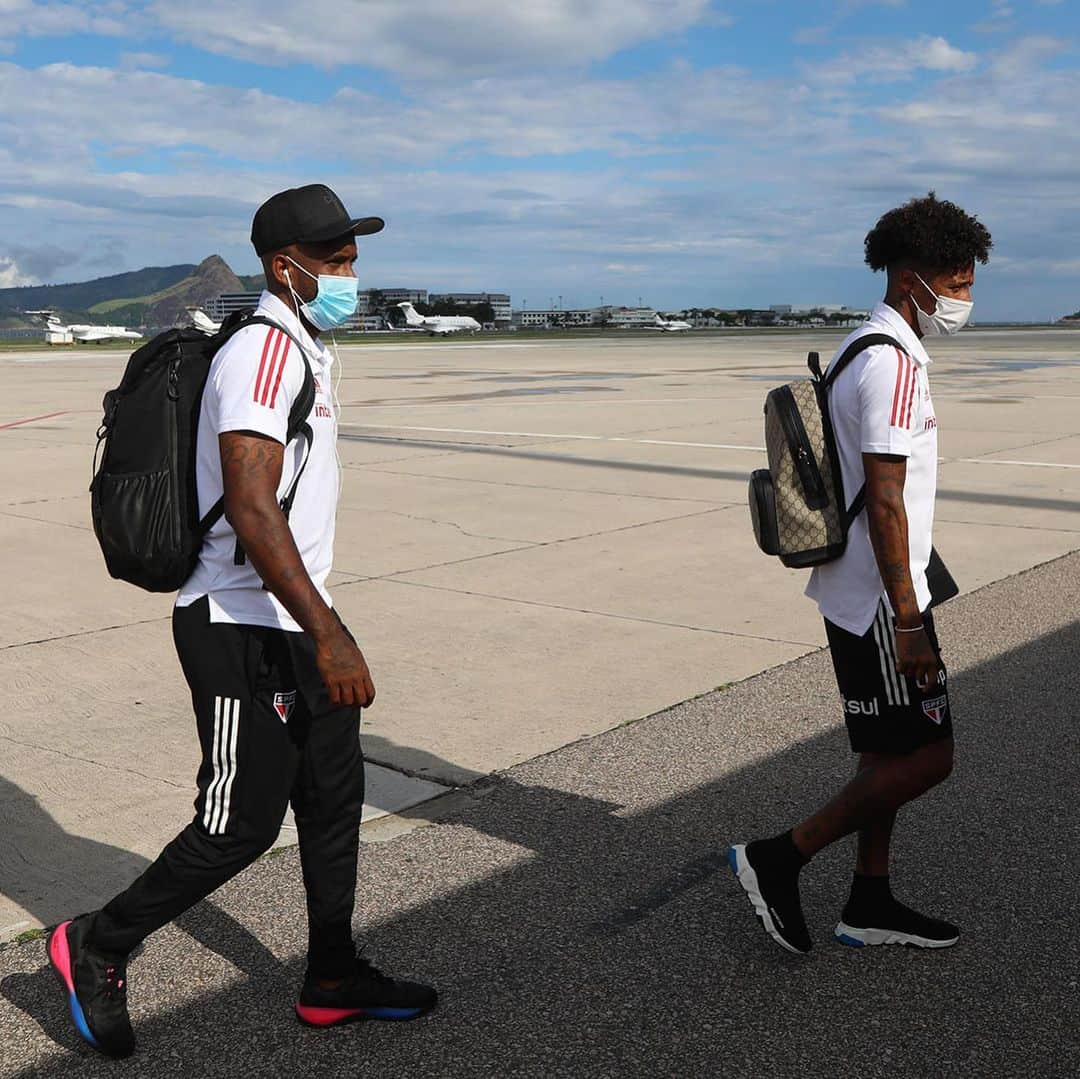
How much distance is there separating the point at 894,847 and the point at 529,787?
1.28 m

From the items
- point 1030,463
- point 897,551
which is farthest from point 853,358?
point 1030,463

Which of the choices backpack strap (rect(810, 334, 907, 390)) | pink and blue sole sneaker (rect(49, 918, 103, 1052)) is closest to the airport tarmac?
pink and blue sole sneaker (rect(49, 918, 103, 1052))

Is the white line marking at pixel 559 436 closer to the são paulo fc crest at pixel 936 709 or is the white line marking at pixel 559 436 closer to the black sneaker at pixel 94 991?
the são paulo fc crest at pixel 936 709

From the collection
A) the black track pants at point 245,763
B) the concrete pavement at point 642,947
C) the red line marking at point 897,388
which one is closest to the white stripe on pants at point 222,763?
the black track pants at point 245,763

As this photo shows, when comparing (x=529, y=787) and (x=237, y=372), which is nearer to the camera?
(x=237, y=372)

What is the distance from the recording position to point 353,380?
1207 inches

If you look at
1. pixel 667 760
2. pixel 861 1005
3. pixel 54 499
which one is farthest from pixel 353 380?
pixel 861 1005

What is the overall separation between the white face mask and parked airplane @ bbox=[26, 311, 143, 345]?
4132 inches

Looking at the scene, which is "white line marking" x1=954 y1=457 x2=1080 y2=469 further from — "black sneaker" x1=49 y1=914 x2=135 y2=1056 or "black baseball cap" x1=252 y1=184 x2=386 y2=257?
"black sneaker" x1=49 y1=914 x2=135 y2=1056

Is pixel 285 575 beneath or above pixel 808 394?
beneath

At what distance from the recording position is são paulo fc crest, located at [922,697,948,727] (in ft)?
11.0

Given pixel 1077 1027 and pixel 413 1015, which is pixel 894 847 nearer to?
pixel 1077 1027

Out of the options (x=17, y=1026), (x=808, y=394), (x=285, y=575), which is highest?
(x=808, y=394)

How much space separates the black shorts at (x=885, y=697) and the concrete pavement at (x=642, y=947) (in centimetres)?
62
